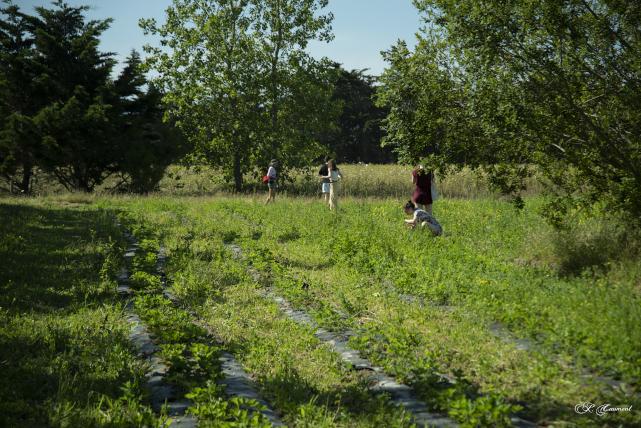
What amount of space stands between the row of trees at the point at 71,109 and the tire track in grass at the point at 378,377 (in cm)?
2363

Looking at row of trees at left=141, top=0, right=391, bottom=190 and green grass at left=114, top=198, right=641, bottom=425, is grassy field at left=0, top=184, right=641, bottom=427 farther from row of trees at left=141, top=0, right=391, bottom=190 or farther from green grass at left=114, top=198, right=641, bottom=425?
row of trees at left=141, top=0, right=391, bottom=190

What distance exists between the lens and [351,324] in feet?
23.4

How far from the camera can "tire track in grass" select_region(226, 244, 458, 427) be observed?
15.2ft

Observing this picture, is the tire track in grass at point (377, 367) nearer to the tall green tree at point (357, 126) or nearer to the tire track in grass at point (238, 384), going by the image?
the tire track in grass at point (238, 384)

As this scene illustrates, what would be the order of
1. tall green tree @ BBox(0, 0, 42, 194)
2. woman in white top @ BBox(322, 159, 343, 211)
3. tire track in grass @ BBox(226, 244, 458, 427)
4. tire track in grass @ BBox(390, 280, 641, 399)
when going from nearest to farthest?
tire track in grass @ BBox(226, 244, 458, 427) → tire track in grass @ BBox(390, 280, 641, 399) → woman in white top @ BBox(322, 159, 343, 211) → tall green tree @ BBox(0, 0, 42, 194)

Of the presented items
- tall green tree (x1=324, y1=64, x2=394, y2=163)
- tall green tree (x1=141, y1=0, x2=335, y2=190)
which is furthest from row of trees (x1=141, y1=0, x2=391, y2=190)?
tall green tree (x1=324, y1=64, x2=394, y2=163)

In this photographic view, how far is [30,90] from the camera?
30.3m

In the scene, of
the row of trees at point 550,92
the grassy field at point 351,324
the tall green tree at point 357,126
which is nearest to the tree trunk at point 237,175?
the grassy field at point 351,324

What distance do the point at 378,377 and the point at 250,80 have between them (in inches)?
998

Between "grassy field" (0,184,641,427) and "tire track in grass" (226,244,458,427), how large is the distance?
0.11 m

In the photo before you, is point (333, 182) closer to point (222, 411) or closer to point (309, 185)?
point (309, 185)

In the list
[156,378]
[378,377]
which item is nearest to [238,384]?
[156,378]

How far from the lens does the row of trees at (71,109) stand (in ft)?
93.2

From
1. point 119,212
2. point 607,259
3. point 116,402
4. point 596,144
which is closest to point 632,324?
point 607,259
